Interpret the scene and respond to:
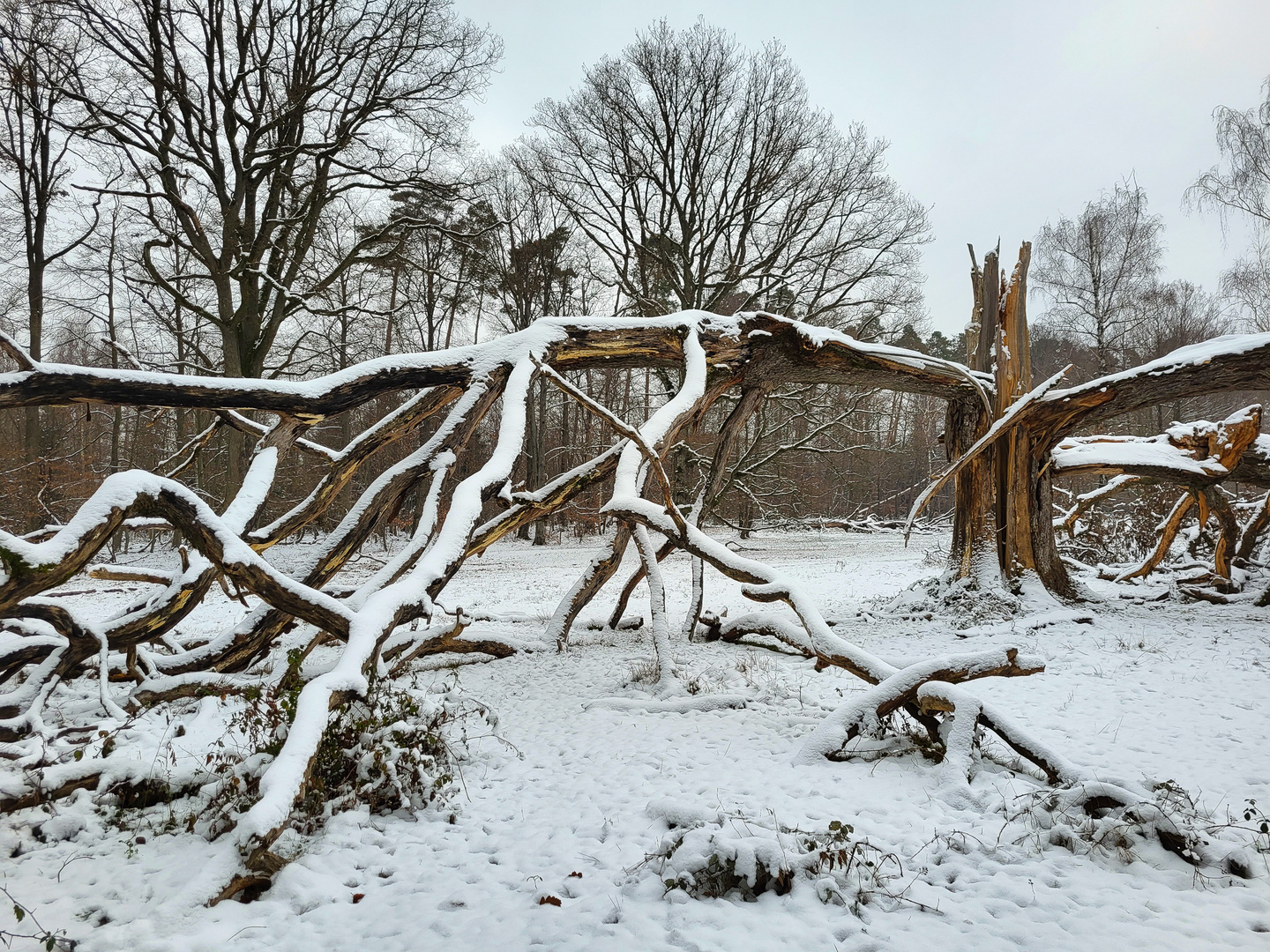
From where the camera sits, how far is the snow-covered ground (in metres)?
2.22

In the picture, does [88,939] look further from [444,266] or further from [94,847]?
[444,266]

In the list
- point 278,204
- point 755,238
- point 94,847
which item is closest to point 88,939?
point 94,847

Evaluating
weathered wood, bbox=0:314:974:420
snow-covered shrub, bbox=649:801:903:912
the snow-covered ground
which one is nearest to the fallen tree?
weathered wood, bbox=0:314:974:420

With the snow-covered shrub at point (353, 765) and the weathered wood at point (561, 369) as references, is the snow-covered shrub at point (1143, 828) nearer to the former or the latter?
the snow-covered shrub at point (353, 765)

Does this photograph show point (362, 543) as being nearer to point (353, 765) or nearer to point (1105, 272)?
point (353, 765)

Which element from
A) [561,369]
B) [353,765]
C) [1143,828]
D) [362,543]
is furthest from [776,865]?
[561,369]

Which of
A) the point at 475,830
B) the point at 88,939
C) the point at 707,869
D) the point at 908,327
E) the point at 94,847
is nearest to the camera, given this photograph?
the point at 88,939

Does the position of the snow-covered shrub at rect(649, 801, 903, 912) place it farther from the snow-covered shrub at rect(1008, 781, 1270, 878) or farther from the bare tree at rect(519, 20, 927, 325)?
the bare tree at rect(519, 20, 927, 325)

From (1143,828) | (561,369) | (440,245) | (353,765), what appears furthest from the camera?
(440,245)

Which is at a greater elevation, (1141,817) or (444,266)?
(444,266)

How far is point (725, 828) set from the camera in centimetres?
282

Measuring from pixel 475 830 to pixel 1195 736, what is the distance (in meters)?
4.49

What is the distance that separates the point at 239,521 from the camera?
4.16 metres

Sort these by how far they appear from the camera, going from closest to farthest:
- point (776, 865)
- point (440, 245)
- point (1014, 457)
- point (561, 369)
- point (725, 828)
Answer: point (776, 865) < point (725, 828) < point (561, 369) < point (1014, 457) < point (440, 245)
